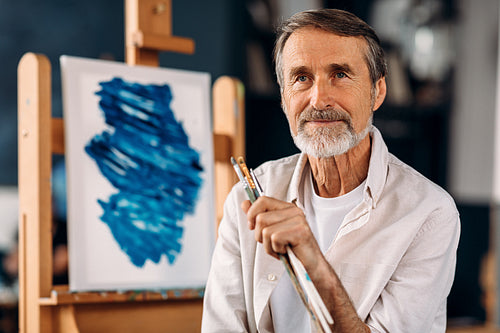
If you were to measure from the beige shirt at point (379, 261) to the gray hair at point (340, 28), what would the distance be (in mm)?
178

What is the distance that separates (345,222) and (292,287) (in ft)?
0.71

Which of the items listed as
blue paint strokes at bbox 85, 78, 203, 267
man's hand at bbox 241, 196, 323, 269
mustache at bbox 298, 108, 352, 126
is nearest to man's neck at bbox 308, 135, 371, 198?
mustache at bbox 298, 108, 352, 126

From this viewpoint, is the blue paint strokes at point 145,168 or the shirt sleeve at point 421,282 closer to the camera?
the shirt sleeve at point 421,282

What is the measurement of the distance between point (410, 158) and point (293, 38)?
3.64m

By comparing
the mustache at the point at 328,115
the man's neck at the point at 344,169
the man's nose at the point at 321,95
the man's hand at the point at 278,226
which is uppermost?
the man's nose at the point at 321,95

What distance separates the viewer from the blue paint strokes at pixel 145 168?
2.02 metres

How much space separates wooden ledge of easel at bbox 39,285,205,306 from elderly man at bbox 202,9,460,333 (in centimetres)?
45

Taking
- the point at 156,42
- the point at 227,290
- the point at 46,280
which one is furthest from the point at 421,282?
the point at 156,42

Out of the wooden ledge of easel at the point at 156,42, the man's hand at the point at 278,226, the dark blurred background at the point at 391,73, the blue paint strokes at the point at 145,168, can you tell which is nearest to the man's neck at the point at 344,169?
the man's hand at the point at 278,226

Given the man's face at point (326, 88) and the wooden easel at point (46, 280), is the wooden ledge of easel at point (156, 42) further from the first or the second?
the man's face at point (326, 88)

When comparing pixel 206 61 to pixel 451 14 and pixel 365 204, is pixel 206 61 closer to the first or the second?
pixel 451 14

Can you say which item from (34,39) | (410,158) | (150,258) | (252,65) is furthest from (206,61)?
(150,258)

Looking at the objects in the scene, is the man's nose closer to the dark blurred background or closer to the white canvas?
the white canvas

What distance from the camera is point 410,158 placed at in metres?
4.94
